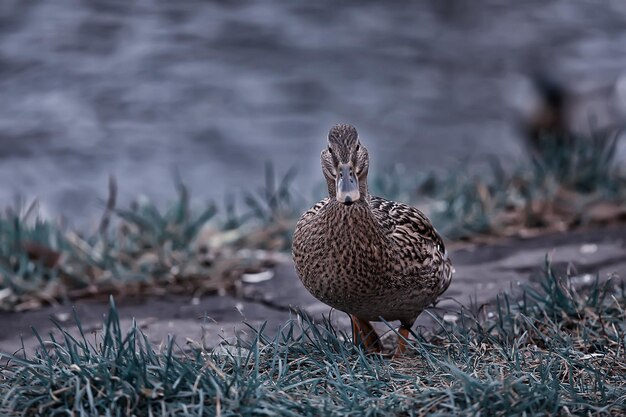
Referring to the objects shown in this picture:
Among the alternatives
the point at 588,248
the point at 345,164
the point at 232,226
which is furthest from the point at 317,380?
the point at 232,226

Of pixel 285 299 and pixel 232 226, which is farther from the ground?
pixel 232 226

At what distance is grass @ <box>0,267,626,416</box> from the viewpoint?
313 cm

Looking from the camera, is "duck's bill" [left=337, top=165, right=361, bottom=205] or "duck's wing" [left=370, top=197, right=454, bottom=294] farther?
"duck's wing" [left=370, top=197, right=454, bottom=294]

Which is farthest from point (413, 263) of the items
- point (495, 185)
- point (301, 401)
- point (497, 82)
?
point (497, 82)

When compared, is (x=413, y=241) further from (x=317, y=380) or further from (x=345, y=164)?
(x=317, y=380)

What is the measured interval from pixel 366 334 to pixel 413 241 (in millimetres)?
474

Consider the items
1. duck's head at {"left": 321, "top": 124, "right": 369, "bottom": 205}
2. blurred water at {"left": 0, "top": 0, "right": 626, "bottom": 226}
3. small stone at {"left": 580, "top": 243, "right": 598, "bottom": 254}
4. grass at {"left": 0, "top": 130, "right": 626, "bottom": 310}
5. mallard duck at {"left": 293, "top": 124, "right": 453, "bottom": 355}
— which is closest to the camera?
duck's head at {"left": 321, "top": 124, "right": 369, "bottom": 205}

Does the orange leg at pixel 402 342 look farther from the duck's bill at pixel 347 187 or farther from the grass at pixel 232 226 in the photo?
the grass at pixel 232 226

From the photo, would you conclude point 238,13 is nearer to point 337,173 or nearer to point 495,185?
point 495,185

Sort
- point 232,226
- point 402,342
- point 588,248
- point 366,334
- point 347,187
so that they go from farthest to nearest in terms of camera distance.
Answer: point 232,226 → point 588,248 → point 366,334 → point 402,342 → point 347,187

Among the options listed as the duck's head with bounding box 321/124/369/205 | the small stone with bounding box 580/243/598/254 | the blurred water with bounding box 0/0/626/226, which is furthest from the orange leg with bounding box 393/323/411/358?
the blurred water with bounding box 0/0/626/226

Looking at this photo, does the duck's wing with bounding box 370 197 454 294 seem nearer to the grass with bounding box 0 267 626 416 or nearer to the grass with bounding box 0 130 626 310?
the grass with bounding box 0 267 626 416

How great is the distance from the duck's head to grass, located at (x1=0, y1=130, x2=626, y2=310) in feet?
5.76

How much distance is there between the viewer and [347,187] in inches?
142
